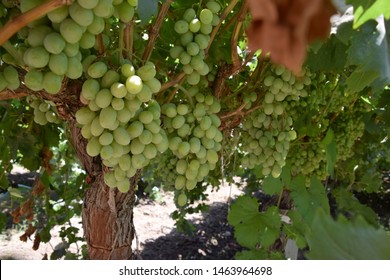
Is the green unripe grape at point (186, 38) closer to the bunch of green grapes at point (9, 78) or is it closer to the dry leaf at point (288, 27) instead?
the bunch of green grapes at point (9, 78)

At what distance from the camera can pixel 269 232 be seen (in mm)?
1899

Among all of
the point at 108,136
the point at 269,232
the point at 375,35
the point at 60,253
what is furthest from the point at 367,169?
the point at 108,136

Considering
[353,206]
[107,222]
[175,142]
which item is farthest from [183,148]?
[353,206]

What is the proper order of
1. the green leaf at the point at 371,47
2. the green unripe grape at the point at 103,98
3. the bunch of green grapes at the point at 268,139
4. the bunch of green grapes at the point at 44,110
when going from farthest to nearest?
the bunch of green grapes at the point at 268,139, the bunch of green grapes at the point at 44,110, the green leaf at the point at 371,47, the green unripe grape at the point at 103,98

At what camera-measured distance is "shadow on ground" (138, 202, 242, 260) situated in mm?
5121

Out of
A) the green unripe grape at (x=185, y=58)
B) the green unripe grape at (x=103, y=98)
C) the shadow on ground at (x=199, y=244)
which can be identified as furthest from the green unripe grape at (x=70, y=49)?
the shadow on ground at (x=199, y=244)

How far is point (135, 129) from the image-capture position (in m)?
1.02

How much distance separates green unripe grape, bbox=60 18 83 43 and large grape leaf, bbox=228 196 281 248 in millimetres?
1276

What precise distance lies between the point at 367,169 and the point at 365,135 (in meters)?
0.94

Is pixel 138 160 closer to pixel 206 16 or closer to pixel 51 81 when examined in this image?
pixel 51 81

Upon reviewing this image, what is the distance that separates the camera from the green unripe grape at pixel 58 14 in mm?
795

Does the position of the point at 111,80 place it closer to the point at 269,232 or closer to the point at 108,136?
the point at 108,136

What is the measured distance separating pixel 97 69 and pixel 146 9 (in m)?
0.17

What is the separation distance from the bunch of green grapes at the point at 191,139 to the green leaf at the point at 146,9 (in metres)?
0.33
